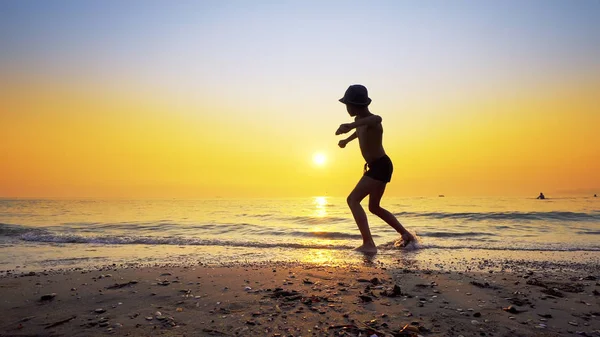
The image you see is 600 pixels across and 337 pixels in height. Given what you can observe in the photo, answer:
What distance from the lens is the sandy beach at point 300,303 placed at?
2.59 m

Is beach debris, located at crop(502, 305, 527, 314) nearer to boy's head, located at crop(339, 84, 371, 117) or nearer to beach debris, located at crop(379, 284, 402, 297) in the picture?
beach debris, located at crop(379, 284, 402, 297)

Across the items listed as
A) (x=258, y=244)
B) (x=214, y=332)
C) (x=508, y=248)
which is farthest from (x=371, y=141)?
(x=214, y=332)

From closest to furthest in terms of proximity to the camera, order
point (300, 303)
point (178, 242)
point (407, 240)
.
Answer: point (300, 303), point (407, 240), point (178, 242)

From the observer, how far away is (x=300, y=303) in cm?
308

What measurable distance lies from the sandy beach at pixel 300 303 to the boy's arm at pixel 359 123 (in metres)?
1.97

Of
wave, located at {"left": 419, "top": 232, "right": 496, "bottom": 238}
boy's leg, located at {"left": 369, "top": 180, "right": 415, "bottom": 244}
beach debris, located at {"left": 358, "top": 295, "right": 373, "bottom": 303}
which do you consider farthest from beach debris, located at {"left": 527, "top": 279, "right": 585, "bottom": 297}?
wave, located at {"left": 419, "top": 232, "right": 496, "bottom": 238}

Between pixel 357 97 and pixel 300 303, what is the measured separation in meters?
3.78

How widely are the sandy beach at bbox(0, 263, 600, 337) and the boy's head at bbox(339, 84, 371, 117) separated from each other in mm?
2648

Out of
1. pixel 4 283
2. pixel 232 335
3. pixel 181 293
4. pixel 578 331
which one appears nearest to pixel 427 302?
pixel 578 331

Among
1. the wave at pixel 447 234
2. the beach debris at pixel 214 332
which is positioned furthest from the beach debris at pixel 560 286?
the wave at pixel 447 234

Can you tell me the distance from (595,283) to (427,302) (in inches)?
86.7

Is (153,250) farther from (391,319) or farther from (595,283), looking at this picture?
(595,283)

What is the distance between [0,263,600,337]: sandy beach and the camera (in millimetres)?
2594

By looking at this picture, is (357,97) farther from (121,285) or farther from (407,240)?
(121,285)
